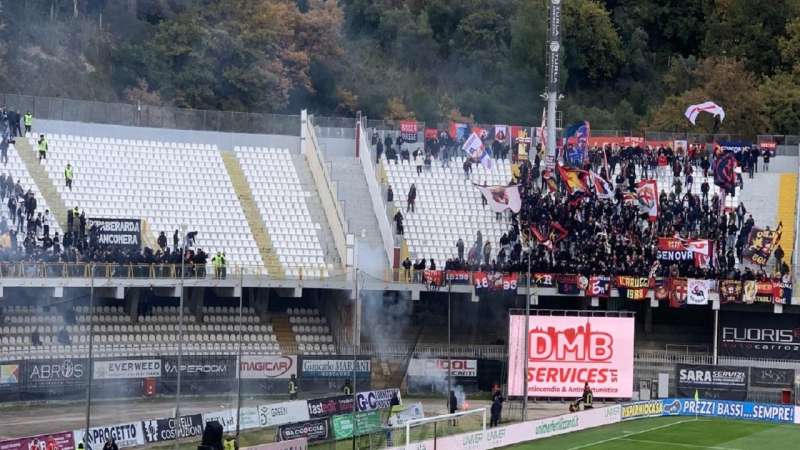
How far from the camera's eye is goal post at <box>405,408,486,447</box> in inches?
1964

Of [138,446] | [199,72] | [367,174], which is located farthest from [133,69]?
[138,446]

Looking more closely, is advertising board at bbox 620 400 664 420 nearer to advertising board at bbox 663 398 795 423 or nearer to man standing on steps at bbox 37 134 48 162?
advertising board at bbox 663 398 795 423

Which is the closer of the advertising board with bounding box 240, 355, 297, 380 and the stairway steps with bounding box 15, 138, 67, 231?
the advertising board with bounding box 240, 355, 297, 380

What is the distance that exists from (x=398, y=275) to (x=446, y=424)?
15.5 m

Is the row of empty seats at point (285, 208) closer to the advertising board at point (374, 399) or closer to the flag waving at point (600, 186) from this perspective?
the advertising board at point (374, 399)

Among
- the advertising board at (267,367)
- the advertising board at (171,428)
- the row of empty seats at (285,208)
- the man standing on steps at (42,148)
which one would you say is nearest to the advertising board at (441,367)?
the advertising board at (267,367)

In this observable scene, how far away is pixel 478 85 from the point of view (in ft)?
352

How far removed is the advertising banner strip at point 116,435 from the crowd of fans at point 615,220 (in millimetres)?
22607

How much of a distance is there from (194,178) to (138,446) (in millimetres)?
24211

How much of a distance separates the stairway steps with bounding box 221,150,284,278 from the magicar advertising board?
1040 centimetres

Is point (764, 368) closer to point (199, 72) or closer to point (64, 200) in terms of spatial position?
point (64, 200)

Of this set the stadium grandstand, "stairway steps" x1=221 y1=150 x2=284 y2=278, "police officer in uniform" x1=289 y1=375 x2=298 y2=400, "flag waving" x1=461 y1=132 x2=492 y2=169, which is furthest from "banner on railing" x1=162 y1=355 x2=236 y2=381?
"flag waving" x1=461 y1=132 x2=492 y2=169

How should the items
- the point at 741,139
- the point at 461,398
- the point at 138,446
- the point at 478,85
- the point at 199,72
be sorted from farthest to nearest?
the point at 478,85 < the point at 199,72 < the point at 741,139 < the point at 461,398 < the point at 138,446

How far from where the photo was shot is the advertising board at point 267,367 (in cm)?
6091
